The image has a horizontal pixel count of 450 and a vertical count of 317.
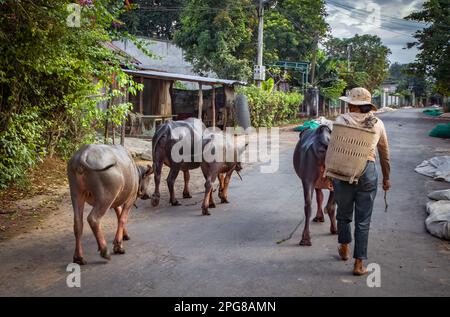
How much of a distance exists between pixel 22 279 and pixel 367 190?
3605 millimetres

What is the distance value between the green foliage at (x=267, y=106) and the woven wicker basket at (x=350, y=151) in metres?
17.7

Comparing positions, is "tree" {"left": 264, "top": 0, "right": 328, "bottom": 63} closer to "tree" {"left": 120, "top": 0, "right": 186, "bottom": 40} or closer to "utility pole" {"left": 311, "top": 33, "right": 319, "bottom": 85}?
"utility pole" {"left": 311, "top": 33, "right": 319, "bottom": 85}

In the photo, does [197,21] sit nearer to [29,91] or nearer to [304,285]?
[29,91]

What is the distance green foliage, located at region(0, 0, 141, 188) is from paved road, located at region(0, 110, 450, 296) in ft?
8.17

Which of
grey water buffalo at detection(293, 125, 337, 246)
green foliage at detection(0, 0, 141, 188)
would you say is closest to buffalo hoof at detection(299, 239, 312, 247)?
grey water buffalo at detection(293, 125, 337, 246)

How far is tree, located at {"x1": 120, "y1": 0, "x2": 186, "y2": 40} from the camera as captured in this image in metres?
35.9

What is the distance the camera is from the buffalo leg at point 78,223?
4632 mm

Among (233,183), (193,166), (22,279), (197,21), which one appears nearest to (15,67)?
(193,166)

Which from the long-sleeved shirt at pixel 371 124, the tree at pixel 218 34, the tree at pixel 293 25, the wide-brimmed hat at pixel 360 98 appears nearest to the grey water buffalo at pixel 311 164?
the long-sleeved shirt at pixel 371 124

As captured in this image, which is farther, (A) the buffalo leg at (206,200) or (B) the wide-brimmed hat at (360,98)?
(A) the buffalo leg at (206,200)

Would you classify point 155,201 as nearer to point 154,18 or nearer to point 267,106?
point 267,106

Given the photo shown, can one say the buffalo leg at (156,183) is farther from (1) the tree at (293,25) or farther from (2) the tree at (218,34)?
(1) the tree at (293,25)

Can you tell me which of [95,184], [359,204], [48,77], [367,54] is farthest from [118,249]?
[367,54]
